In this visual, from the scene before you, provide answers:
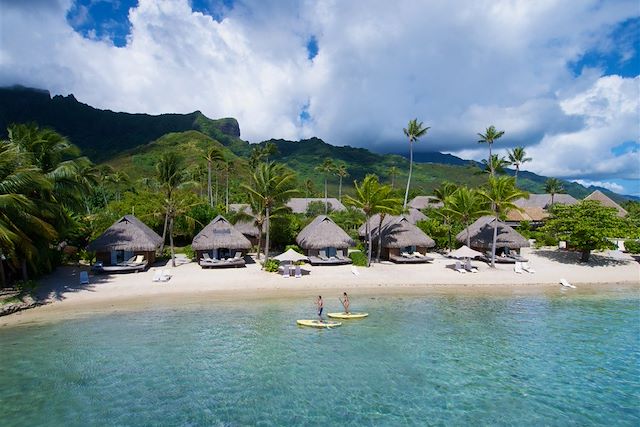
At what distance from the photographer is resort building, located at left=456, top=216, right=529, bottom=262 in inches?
1143

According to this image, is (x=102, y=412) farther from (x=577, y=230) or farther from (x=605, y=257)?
(x=605, y=257)

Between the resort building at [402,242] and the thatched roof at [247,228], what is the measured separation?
997 centimetres

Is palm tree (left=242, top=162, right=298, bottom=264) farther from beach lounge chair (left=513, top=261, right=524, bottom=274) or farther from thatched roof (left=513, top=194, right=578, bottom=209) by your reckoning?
thatched roof (left=513, top=194, right=578, bottom=209)

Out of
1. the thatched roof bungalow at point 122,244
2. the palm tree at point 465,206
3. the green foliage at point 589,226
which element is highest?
the palm tree at point 465,206

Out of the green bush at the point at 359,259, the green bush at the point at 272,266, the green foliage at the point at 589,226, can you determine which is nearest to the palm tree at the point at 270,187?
the green bush at the point at 272,266

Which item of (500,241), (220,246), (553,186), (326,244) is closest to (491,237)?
(500,241)

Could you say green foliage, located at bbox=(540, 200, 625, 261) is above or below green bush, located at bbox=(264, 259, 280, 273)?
above

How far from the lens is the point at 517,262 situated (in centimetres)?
2661

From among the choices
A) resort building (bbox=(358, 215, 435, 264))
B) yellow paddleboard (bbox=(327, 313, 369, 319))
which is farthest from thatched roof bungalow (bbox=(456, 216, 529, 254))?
yellow paddleboard (bbox=(327, 313, 369, 319))

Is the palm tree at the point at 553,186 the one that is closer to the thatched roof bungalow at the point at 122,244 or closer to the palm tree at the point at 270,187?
the palm tree at the point at 270,187

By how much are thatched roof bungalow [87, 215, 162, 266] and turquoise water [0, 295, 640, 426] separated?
27.1 feet

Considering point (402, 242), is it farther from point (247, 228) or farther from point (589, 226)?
point (589, 226)

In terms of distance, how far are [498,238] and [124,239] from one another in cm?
2629

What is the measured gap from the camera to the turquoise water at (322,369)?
9.63 m
